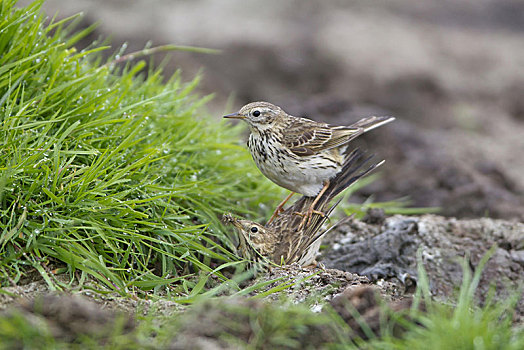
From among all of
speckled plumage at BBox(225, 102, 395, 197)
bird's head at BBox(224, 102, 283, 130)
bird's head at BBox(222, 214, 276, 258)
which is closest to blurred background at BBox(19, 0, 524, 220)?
speckled plumage at BBox(225, 102, 395, 197)

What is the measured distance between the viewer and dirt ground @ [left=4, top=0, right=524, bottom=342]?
18.6ft

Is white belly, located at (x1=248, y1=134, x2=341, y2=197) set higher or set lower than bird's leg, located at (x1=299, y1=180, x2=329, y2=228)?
higher

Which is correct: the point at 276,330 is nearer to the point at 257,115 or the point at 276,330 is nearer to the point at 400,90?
the point at 257,115

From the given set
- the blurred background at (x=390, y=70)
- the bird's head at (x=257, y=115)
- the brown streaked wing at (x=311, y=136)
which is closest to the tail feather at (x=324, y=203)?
the brown streaked wing at (x=311, y=136)

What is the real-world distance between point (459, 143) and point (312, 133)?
14.3ft

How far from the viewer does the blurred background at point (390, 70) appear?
8180 millimetres

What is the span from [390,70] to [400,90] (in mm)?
582

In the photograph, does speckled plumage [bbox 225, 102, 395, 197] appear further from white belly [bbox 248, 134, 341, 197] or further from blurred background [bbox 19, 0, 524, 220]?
blurred background [bbox 19, 0, 524, 220]

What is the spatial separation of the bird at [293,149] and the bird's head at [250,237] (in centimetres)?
46

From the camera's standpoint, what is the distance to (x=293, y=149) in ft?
17.9

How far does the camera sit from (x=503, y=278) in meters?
5.49

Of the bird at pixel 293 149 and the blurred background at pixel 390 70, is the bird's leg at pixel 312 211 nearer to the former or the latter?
the bird at pixel 293 149

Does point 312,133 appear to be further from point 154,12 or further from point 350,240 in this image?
point 154,12

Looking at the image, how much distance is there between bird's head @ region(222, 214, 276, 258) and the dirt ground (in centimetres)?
51
